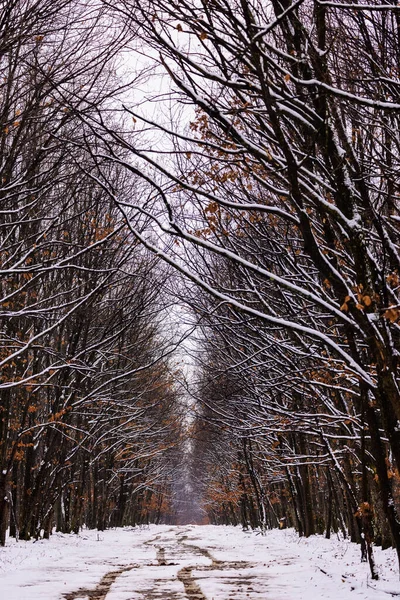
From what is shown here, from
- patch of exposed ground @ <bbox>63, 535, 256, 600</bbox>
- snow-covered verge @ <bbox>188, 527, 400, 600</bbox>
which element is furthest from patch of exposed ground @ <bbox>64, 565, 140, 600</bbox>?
snow-covered verge @ <bbox>188, 527, 400, 600</bbox>

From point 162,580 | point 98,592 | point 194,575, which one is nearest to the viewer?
point 98,592

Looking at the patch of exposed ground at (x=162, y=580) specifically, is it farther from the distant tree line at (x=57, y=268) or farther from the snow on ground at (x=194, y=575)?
the distant tree line at (x=57, y=268)

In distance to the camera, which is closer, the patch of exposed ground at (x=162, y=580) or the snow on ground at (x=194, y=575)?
the patch of exposed ground at (x=162, y=580)

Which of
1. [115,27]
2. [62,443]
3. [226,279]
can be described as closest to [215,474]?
[62,443]

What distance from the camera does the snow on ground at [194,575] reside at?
7289 millimetres

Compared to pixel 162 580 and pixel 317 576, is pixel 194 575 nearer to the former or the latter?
pixel 162 580

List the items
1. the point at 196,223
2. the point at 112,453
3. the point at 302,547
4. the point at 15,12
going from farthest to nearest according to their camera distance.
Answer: the point at 112,453 < the point at 302,547 < the point at 196,223 < the point at 15,12

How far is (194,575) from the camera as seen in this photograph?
984cm

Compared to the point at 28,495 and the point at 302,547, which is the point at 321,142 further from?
the point at 28,495

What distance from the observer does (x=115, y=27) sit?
7.57m

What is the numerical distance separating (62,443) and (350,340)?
39.6 feet

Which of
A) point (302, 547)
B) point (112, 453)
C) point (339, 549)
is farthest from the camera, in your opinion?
point (112, 453)

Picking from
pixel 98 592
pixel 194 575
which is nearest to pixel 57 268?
pixel 98 592

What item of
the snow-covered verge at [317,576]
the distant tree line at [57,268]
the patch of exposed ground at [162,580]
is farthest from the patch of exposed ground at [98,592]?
the distant tree line at [57,268]
